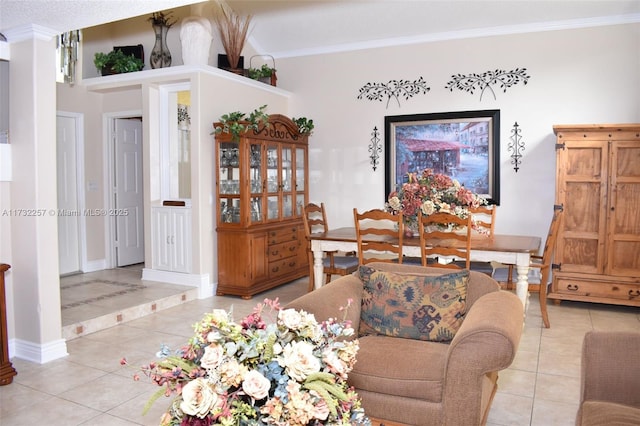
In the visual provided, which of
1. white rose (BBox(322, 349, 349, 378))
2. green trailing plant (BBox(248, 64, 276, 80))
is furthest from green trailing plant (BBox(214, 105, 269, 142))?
white rose (BBox(322, 349, 349, 378))

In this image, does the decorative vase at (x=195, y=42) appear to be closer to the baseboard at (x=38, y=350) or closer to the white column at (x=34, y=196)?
the white column at (x=34, y=196)

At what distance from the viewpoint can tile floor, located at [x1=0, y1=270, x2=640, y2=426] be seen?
2826 millimetres

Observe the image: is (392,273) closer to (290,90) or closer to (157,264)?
(157,264)

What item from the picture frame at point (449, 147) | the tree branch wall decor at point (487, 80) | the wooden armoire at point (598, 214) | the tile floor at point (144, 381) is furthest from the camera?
the picture frame at point (449, 147)

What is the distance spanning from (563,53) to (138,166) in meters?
5.46

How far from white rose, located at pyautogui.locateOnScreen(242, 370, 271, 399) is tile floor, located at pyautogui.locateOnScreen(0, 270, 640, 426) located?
65.4 inches

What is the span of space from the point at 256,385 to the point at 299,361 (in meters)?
0.13

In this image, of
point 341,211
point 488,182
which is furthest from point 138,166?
point 488,182

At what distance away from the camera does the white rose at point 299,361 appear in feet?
4.65

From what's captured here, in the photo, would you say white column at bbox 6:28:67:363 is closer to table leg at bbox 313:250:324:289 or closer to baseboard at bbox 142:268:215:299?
baseboard at bbox 142:268:215:299

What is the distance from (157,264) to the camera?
5875 mm

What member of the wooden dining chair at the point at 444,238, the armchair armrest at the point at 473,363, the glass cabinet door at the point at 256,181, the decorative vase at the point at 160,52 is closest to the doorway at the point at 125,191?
the decorative vase at the point at 160,52

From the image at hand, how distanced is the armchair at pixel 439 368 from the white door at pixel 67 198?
15.6ft

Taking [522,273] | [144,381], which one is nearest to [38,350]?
[144,381]
